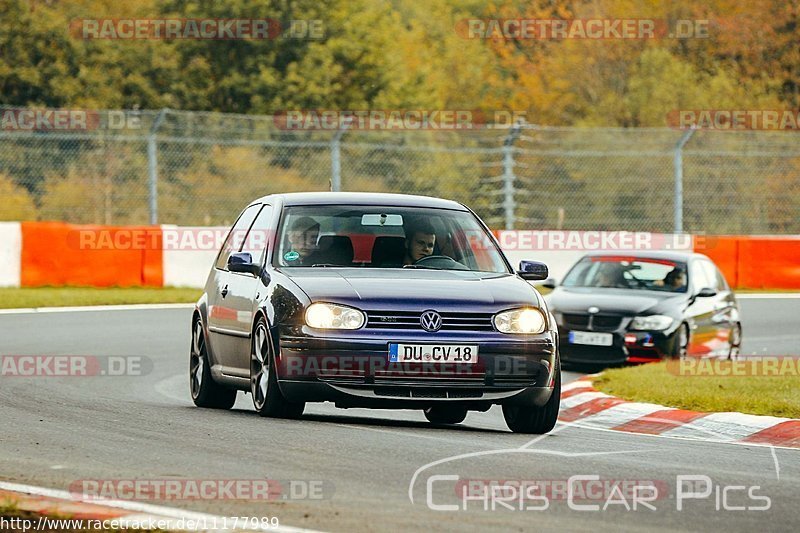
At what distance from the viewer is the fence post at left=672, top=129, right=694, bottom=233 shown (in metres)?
28.5

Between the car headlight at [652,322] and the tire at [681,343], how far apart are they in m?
0.17

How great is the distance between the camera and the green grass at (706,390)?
486 inches

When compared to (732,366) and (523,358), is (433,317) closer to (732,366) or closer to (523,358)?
(523,358)

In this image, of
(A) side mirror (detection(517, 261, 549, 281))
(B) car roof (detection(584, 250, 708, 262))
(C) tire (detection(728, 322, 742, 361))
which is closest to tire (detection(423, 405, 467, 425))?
(A) side mirror (detection(517, 261, 549, 281))

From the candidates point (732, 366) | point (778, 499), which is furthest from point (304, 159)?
point (778, 499)

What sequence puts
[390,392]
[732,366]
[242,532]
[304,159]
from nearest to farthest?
[242,532] < [390,392] < [732,366] < [304,159]

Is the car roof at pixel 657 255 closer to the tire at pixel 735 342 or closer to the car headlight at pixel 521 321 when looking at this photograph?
the tire at pixel 735 342

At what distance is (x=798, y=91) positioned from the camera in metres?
55.2

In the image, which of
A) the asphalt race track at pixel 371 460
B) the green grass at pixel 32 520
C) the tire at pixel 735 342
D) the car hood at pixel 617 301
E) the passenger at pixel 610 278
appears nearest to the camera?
the green grass at pixel 32 520

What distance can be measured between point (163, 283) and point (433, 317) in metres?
16.3

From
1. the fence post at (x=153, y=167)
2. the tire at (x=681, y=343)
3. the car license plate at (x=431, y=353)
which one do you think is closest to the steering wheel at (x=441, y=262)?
the car license plate at (x=431, y=353)

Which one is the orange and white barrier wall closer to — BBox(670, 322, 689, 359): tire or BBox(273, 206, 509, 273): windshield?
BBox(670, 322, 689, 359): tire

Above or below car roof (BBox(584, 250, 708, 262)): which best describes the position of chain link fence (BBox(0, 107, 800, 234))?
above

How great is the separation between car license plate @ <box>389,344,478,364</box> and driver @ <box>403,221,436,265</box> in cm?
113
